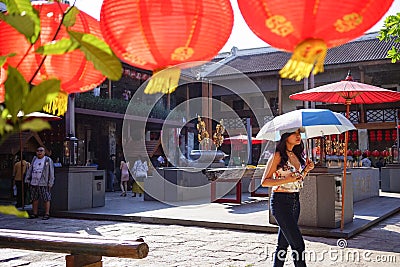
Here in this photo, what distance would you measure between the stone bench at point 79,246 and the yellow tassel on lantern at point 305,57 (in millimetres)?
2058

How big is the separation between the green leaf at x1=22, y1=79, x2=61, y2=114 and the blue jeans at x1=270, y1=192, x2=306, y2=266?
117 inches

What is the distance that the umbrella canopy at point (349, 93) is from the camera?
21.9 ft

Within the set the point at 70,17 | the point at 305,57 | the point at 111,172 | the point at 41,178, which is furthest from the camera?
the point at 111,172

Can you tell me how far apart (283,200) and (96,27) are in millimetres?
2372

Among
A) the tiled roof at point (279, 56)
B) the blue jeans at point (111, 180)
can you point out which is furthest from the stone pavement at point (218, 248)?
the tiled roof at point (279, 56)

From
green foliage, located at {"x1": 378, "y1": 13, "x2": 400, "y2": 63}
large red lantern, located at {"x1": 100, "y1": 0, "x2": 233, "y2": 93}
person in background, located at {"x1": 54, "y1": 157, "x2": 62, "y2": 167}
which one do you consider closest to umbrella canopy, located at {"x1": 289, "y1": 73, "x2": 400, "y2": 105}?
green foliage, located at {"x1": 378, "y1": 13, "x2": 400, "y2": 63}

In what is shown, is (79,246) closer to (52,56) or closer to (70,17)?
(52,56)

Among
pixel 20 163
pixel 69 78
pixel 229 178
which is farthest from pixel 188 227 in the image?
pixel 69 78

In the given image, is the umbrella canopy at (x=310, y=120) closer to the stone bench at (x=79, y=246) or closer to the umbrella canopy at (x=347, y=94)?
the umbrella canopy at (x=347, y=94)

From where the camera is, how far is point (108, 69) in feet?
→ 4.94

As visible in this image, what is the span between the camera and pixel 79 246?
352 centimetres

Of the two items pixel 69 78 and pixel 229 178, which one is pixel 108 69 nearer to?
pixel 69 78

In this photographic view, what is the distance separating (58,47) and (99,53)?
0.13 m

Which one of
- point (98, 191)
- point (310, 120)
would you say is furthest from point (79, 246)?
point (98, 191)
